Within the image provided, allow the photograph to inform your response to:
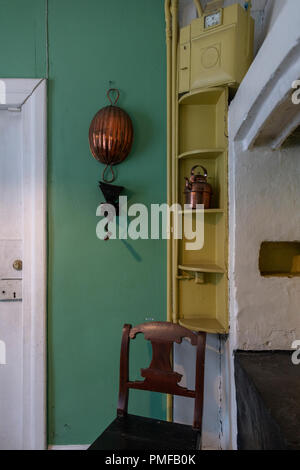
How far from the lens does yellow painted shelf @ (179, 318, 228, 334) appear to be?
135 centimetres

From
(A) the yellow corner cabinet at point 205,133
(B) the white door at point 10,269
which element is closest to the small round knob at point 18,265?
(B) the white door at point 10,269

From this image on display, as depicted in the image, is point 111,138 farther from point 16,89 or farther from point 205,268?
point 205,268

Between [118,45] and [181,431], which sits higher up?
[118,45]

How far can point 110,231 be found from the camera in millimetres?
1572

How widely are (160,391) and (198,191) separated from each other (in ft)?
3.18

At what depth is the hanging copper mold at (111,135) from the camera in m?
1.46

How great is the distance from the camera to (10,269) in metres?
1.61

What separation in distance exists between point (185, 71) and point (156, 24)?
1.32ft

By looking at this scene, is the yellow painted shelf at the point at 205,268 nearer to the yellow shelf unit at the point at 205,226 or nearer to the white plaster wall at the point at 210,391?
the yellow shelf unit at the point at 205,226

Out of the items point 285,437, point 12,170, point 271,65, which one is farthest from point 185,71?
point 285,437

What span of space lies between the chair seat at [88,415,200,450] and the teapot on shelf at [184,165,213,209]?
3.39 feet

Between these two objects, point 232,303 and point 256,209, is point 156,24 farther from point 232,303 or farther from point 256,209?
point 232,303

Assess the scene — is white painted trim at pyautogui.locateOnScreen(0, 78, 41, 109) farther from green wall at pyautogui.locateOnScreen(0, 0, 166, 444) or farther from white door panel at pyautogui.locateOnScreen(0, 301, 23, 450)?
white door panel at pyautogui.locateOnScreen(0, 301, 23, 450)

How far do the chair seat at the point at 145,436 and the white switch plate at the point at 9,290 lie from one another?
0.90m
